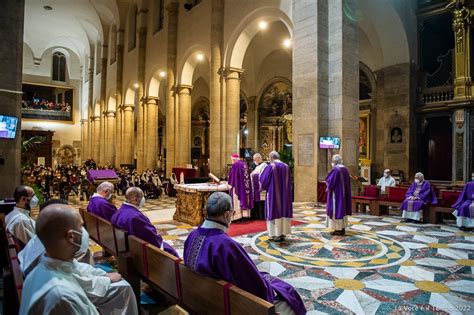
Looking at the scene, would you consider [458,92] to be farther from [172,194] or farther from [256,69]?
[172,194]

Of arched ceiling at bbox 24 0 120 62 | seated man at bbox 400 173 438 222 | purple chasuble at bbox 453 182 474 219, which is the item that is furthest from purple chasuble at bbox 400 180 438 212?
→ arched ceiling at bbox 24 0 120 62

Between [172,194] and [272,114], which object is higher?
[272,114]

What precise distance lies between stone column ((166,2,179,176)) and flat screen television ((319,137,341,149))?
9.75m

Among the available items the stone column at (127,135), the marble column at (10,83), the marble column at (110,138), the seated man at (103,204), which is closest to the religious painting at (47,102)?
the marble column at (110,138)

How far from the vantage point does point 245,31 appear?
45.4 feet

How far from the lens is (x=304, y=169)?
442 inches

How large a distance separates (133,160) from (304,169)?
690 inches

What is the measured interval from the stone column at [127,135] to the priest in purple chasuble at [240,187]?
18717 mm

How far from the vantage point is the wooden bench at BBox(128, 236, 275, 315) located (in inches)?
74.4

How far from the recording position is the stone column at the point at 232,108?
14.4 m

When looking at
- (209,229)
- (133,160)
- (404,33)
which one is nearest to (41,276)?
(209,229)

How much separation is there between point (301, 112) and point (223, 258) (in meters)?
9.68

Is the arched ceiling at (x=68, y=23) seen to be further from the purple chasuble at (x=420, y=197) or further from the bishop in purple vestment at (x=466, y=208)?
the bishop in purple vestment at (x=466, y=208)

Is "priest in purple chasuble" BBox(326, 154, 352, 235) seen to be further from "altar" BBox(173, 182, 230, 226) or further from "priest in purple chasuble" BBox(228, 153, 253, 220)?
"altar" BBox(173, 182, 230, 226)
